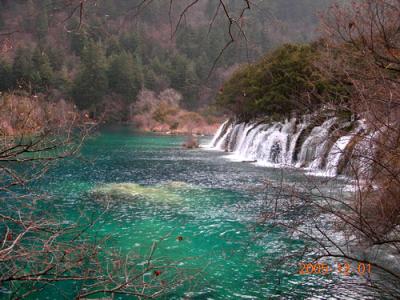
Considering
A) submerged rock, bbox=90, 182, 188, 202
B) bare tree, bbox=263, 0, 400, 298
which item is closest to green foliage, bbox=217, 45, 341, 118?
submerged rock, bbox=90, 182, 188, 202

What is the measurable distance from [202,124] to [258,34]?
115 ft

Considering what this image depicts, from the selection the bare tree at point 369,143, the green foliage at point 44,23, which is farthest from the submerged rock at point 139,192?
the green foliage at point 44,23

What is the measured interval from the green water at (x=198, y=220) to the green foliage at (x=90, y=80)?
161 ft

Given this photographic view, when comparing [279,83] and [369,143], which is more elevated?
[279,83]

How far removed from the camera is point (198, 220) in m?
13.3

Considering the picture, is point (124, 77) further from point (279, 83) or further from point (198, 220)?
point (198, 220)

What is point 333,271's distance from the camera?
8914 millimetres

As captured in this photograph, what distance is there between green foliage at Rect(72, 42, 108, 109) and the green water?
49172 mm

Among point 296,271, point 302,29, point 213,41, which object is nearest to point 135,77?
point 213,41

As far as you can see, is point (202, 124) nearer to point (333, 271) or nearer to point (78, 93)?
point (78, 93)

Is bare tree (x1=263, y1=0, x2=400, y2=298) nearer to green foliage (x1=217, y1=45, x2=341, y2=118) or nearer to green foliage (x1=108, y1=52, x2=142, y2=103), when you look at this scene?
green foliage (x1=217, y1=45, x2=341, y2=118)

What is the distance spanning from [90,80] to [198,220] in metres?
64.6
